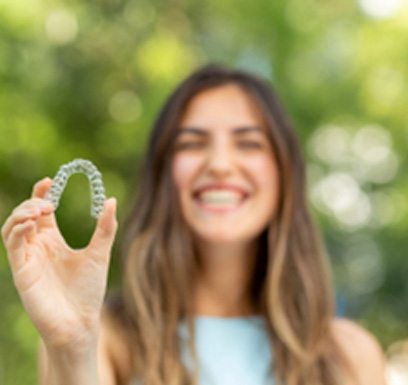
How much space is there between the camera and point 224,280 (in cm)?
297

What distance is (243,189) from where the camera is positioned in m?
2.79

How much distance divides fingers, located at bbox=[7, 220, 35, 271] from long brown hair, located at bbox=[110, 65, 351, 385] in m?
0.98

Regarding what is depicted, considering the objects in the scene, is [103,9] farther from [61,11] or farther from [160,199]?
[160,199]

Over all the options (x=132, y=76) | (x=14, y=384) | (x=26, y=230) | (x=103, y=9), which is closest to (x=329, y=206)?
(x=132, y=76)

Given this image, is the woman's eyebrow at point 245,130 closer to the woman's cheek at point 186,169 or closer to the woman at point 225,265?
the woman at point 225,265

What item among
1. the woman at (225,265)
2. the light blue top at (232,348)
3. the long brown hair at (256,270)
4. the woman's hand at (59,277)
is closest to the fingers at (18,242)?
the woman's hand at (59,277)

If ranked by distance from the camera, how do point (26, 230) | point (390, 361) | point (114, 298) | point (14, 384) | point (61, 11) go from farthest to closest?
point (390, 361) < point (14, 384) < point (61, 11) < point (114, 298) < point (26, 230)

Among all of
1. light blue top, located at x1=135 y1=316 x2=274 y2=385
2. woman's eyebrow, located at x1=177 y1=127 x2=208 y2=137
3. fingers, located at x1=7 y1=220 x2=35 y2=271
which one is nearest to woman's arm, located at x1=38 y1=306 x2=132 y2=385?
light blue top, located at x1=135 y1=316 x2=274 y2=385

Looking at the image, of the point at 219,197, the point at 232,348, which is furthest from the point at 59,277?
the point at 232,348

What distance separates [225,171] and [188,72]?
8.27 feet

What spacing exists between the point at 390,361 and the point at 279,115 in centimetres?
409

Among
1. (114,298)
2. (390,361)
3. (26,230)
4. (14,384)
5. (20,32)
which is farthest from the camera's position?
(390,361)

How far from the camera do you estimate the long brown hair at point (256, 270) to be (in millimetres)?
2865

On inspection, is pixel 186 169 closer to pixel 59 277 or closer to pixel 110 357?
pixel 110 357
